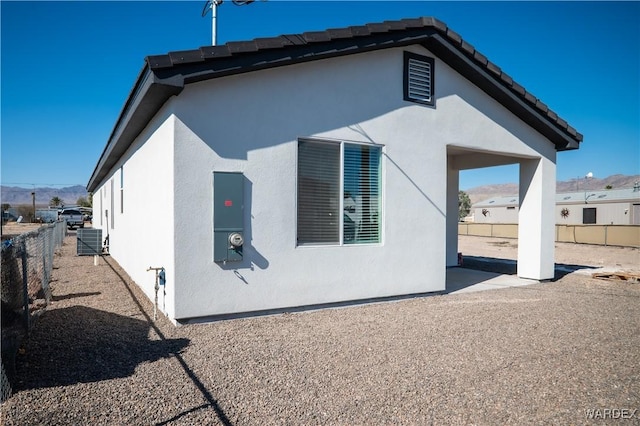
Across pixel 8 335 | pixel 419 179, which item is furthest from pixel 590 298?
pixel 8 335

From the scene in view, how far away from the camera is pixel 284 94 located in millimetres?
6336

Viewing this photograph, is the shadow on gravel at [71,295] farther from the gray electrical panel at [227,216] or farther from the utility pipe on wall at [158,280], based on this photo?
the gray electrical panel at [227,216]

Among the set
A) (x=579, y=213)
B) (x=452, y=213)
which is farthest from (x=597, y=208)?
(x=452, y=213)

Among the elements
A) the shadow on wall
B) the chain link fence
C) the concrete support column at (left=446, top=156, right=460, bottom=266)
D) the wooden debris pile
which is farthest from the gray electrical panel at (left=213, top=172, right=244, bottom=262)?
the wooden debris pile

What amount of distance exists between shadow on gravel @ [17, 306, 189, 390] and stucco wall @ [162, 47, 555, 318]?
29.6 inches

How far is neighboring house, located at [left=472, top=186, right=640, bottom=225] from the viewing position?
107 ft

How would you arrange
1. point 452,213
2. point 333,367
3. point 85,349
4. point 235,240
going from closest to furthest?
point 333,367 < point 85,349 < point 235,240 < point 452,213

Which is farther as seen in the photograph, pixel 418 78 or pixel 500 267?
pixel 500 267

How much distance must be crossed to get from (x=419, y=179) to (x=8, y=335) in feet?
20.7

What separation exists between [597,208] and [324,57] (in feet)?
121

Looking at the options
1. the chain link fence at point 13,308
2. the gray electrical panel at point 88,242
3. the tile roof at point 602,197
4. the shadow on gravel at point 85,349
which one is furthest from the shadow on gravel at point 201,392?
the tile roof at point 602,197

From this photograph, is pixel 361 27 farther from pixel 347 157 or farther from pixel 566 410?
pixel 566 410

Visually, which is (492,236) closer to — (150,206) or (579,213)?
(579,213)

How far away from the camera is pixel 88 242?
13977mm
